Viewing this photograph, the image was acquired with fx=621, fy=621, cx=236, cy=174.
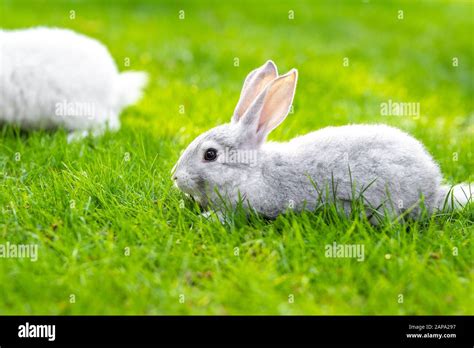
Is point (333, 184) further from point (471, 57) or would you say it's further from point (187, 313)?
point (471, 57)

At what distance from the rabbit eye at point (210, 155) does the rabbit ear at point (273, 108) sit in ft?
0.84

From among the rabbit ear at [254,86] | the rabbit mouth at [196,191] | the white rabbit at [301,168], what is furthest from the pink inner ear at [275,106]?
the rabbit mouth at [196,191]

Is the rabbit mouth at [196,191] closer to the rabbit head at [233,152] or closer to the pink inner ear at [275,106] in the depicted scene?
the rabbit head at [233,152]

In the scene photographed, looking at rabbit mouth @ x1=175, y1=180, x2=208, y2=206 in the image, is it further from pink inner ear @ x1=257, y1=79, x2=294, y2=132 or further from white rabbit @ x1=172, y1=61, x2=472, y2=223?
pink inner ear @ x1=257, y1=79, x2=294, y2=132

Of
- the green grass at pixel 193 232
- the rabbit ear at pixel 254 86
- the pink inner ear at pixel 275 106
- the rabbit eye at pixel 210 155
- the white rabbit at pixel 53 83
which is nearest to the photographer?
the green grass at pixel 193 232

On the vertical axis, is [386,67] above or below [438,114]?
above

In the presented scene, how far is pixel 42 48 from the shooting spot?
18.9 ft

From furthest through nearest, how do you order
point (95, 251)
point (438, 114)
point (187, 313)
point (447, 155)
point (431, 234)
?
1. point (438, 114)
2. point (447, 155)
3. point (431, 234)
4. point (95, 251)
5. point (187, 313)

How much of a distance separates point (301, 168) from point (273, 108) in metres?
0.47

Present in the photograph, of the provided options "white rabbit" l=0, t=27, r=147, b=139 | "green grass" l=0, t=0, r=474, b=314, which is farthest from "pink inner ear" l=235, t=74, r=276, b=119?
"white rabbit" l=0, t=27, r=147, b=139

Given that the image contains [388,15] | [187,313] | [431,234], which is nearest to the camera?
[187,313]

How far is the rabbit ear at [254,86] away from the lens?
432cm
